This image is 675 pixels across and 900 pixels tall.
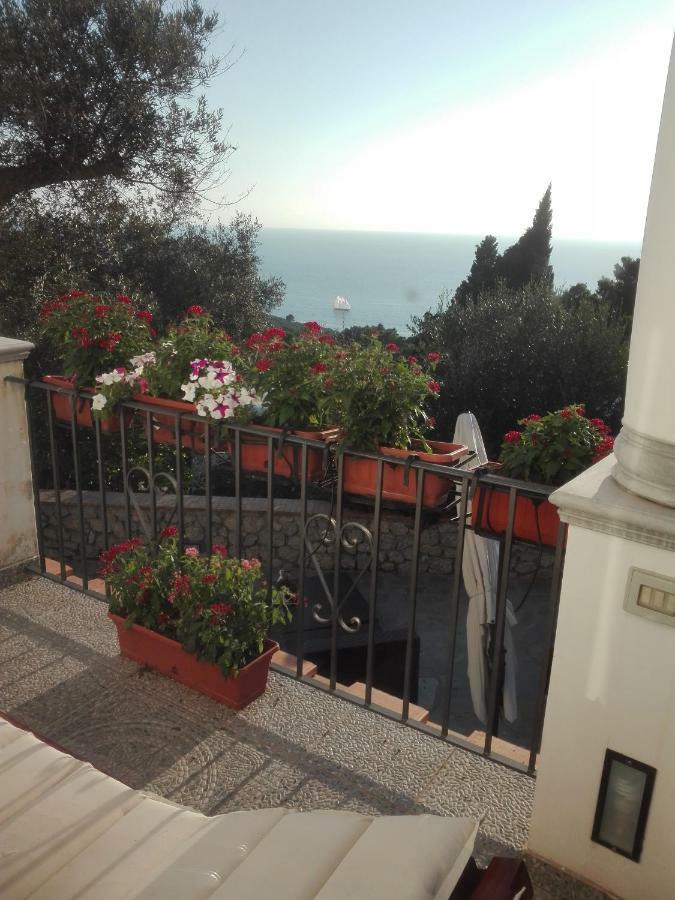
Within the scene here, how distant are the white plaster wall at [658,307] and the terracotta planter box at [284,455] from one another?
1.12 metres

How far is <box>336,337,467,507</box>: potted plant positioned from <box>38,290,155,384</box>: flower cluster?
3.71 feet

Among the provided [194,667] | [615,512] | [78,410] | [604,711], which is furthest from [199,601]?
[615,512]

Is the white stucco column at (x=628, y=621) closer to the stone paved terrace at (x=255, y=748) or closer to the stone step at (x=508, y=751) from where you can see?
the stone paved terrace at (x=255, y=748)

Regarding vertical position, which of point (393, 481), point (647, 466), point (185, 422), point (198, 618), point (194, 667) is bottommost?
point (194, 667)

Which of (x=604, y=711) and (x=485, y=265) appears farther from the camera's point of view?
(x=485, y=265)

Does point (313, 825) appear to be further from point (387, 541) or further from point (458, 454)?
point (387, 541)

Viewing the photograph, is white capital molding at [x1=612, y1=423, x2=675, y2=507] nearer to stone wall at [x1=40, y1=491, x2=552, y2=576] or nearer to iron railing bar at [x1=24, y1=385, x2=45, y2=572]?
iron railing bar at [x1=24, y1=385, x2=45, y2=572]

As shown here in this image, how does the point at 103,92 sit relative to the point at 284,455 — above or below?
above

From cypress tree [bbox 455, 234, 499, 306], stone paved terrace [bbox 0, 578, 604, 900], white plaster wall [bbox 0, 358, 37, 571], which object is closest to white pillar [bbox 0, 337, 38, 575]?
white plaster wall [bbox 0, 358, 37, 571]

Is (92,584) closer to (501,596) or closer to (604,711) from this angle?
(501,596)

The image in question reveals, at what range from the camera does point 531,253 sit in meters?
18.4

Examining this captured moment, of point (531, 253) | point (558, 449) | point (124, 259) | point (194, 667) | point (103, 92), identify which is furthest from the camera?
point (531, 253)

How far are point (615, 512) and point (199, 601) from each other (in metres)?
1.44

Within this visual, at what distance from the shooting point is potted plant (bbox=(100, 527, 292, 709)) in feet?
7.61
